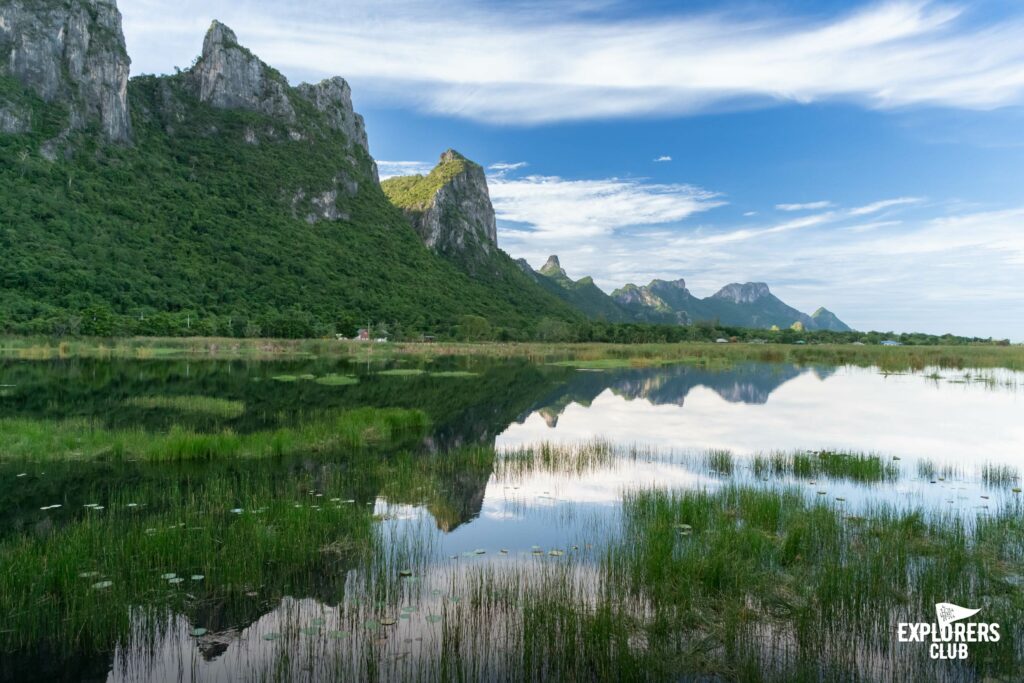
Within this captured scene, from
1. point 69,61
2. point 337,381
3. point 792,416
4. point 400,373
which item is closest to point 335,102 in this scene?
point 69,61

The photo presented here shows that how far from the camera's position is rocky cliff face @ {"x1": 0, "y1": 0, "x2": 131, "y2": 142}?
11750 centimetres

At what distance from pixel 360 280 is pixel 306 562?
412 feet

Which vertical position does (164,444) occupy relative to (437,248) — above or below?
below

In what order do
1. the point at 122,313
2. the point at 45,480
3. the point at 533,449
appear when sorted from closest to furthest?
the point at 45,480 < the point at 533,449 < the point at 122,313

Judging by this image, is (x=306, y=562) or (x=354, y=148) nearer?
(x=306, y=562)

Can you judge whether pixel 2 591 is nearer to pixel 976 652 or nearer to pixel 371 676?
pixel 371 676

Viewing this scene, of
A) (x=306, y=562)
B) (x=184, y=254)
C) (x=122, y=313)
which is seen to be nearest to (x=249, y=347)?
(x=122, y=313)

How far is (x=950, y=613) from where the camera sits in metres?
6.98

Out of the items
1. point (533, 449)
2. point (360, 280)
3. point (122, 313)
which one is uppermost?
point (360, 280)

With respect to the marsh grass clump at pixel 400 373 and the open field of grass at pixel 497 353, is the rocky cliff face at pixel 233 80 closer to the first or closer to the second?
the open field of grass at pixel 497 353

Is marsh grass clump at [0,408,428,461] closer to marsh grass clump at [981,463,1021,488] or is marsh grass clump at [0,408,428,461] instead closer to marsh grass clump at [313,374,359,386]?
marsh grass clump at [313,374,359,386]

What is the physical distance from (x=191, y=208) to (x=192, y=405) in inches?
4491

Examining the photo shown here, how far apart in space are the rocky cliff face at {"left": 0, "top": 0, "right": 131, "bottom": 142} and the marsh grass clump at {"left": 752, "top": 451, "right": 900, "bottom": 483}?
14214 cm

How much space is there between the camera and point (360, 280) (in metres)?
130
